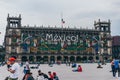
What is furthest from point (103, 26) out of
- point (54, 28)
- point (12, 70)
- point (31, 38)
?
point (12, 70)

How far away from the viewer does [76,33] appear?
398 feet

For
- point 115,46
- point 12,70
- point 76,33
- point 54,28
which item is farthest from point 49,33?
point 12,70

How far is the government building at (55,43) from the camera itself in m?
114

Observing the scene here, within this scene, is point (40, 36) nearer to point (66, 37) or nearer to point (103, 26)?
point (66, 37)

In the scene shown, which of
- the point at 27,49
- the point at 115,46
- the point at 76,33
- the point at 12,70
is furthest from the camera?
the point at 115,46

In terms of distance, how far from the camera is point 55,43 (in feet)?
383

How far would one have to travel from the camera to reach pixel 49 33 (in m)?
118

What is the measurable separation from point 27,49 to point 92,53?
24224 millimetres

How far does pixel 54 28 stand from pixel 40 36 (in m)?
6.71

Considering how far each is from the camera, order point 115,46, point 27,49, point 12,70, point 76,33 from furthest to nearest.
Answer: point 115,46, point 76,33, point 27,49, point 12,70

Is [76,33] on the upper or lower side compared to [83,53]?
upper

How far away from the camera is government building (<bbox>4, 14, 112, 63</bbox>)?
114 meters

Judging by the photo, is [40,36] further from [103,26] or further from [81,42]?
[103,26]

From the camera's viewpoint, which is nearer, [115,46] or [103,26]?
[103,26]
